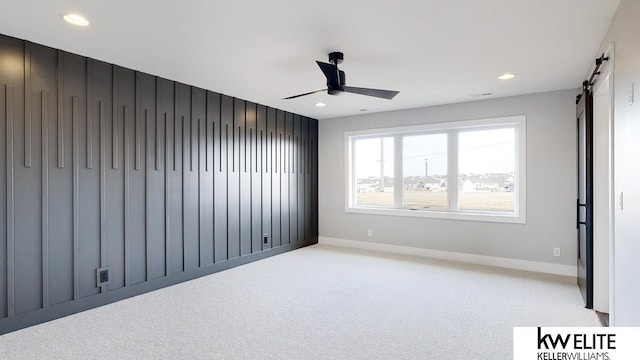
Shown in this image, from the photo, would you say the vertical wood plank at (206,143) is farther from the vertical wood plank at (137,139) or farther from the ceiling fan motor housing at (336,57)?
the ceiling fan motor housing at (336,57)

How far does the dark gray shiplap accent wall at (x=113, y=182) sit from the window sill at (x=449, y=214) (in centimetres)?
182

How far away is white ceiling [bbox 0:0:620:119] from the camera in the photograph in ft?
7.88

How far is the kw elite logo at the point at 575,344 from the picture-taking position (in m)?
1.97

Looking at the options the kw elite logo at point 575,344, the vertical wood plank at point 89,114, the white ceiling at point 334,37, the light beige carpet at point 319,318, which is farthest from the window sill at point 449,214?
the vertical wood plank at point 89,114

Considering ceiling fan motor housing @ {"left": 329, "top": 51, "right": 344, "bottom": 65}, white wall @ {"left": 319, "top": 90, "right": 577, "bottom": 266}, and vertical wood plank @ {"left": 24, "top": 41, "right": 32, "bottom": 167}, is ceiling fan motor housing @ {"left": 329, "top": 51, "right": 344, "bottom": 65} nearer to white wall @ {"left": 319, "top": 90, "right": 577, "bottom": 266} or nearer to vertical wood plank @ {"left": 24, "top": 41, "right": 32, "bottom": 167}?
vertical wood plank @ {"left": 24, "top": 41, "right": 32, "bottom": 167}

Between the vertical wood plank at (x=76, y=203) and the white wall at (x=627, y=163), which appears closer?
the white wall at (x=627, y=163)

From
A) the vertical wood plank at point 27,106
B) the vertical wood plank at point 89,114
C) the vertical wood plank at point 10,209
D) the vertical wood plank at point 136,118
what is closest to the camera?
the vertical wood plank at point 10,209

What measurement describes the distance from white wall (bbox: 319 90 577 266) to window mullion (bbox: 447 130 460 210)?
11.0 inches

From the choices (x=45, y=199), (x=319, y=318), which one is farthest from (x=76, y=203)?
(x=319, y=318)

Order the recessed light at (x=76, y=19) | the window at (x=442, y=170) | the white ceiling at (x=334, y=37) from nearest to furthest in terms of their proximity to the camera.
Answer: the white ceiling at (x=334, y=37)
the recessed light at (x=76, y=19)
the window at (x=442, y=170)

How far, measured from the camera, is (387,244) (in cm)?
593

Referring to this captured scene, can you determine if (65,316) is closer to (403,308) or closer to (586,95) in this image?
(403,308)

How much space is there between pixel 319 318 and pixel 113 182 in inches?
97.1

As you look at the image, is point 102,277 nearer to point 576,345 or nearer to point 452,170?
point 576,345
